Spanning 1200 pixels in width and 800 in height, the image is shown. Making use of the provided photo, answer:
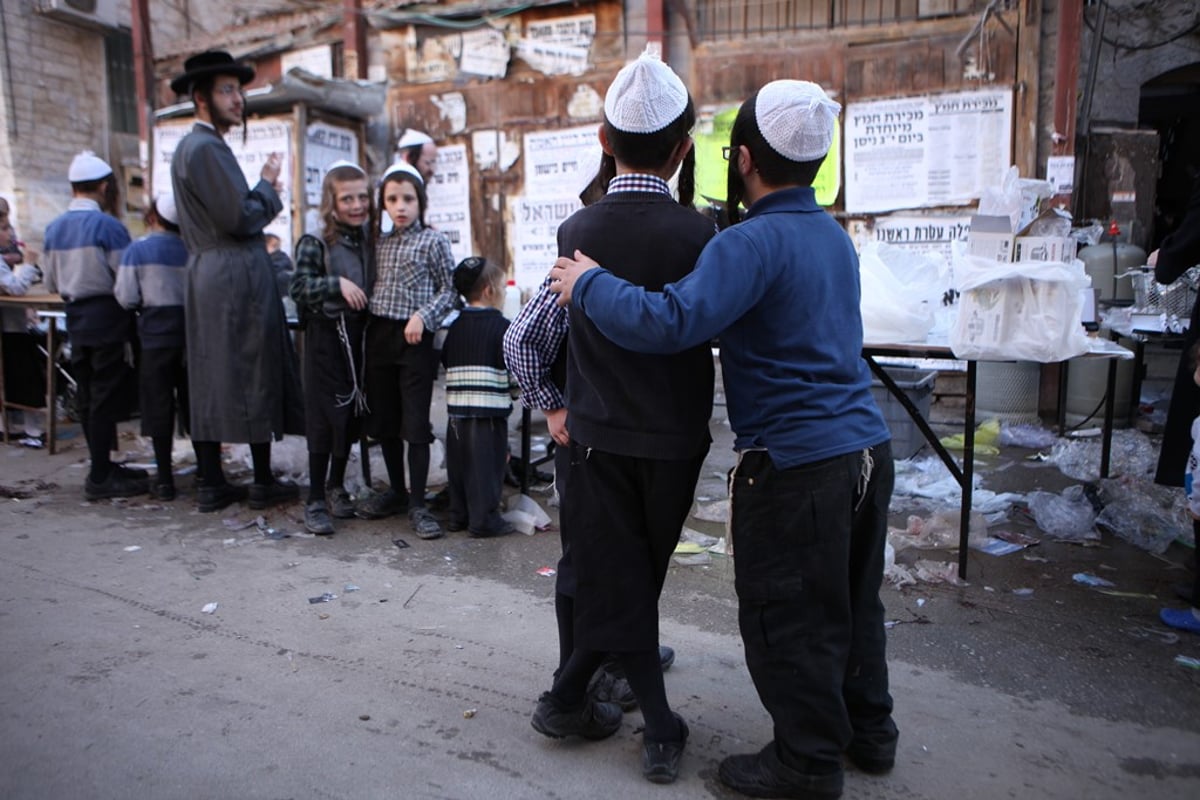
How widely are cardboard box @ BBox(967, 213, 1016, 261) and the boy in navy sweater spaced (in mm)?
2269

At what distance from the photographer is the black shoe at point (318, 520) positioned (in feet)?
14.6

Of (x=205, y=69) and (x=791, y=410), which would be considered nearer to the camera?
(x=791, y=410)

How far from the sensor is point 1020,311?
3.47 metres

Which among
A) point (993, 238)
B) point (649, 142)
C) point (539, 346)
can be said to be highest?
point (649, 142)

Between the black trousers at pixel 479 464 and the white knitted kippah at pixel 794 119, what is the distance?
2639 mm

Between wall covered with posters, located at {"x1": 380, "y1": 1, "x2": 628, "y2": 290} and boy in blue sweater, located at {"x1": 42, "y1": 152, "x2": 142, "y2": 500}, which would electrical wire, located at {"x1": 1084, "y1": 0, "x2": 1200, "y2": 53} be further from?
boy in blue sweater, located at {"x1": 42, "y1": 152, "x2": 142, "y2": 500}

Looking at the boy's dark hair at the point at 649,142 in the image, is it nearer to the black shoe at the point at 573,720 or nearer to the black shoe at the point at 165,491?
the black shoe at the point at 573,720

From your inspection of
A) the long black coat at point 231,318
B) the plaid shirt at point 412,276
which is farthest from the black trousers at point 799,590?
the long black coat at point 231,318

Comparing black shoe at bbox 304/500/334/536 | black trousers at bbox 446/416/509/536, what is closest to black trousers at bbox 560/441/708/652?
black trousers at bbox 446/416/509/536

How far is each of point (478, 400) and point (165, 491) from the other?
2.14m

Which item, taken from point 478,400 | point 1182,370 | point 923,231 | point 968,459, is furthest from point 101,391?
point 923,231

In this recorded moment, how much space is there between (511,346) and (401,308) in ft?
7.00

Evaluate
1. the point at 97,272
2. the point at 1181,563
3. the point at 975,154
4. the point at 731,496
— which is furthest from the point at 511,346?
the point at 975,154

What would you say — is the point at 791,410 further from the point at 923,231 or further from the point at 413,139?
the point at 413,139
